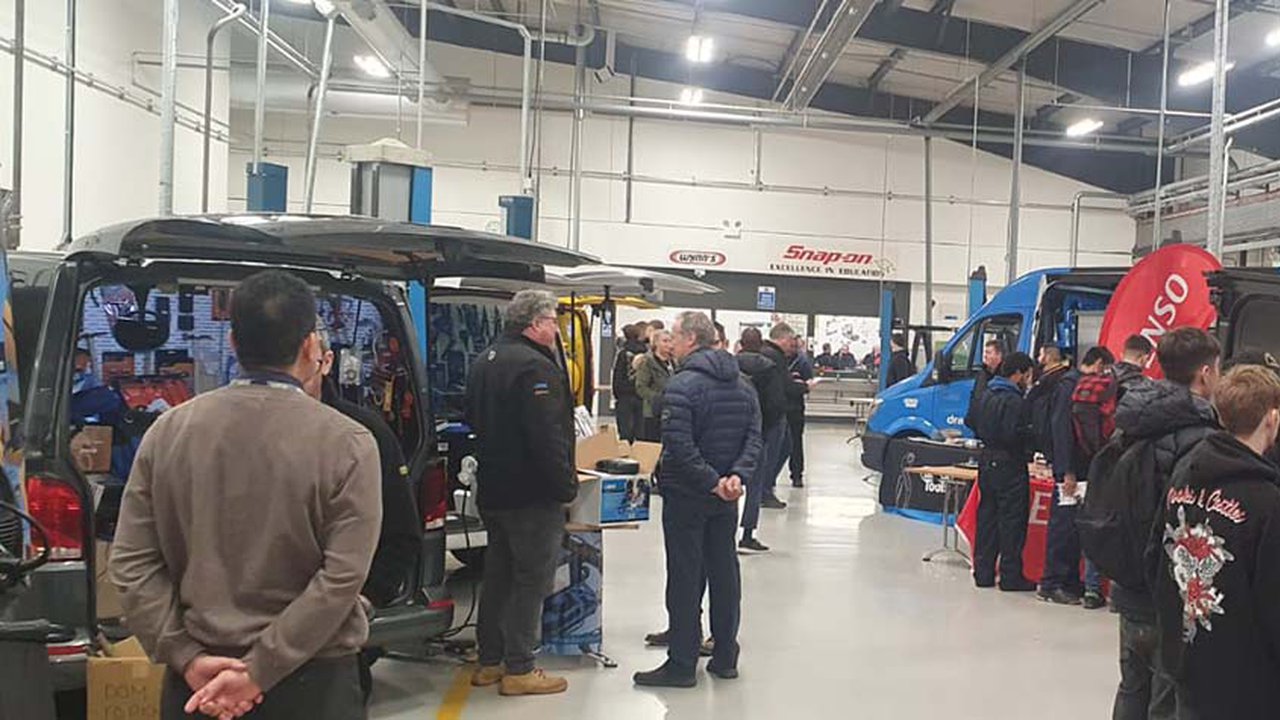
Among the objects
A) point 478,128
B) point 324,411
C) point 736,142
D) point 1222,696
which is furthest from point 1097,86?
point 324,411

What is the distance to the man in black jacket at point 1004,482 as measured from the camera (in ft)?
21.0

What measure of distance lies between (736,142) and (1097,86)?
621cm

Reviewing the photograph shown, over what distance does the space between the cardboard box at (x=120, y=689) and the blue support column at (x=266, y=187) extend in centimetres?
554

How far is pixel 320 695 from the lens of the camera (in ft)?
6.46

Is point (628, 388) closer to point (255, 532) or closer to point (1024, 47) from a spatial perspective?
point (1024, 47)

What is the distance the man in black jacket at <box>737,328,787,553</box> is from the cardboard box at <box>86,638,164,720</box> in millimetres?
4481

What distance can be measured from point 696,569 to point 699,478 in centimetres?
43

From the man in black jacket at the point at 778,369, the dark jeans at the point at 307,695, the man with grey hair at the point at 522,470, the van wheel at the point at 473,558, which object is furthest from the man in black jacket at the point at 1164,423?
the man in black jacket at the point at 778,369

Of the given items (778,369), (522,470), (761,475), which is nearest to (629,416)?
(761,475)

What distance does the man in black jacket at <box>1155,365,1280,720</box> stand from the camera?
2207 millimetres

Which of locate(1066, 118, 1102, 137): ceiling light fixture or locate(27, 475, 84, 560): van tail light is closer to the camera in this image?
locate(27, 475, 84, 560): van tail light

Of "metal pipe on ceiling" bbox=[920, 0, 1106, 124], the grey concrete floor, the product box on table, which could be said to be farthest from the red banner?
"metal pipe on ceiling" bbox=[920, 0, 1106, 124]

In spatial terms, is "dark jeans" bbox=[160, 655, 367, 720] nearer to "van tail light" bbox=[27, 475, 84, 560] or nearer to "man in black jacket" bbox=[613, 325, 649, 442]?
"van tail light" bbox=[27, 475, 84, 560]

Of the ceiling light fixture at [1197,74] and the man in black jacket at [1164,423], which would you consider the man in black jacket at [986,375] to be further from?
the ceiling light fixture at [1197,74]
